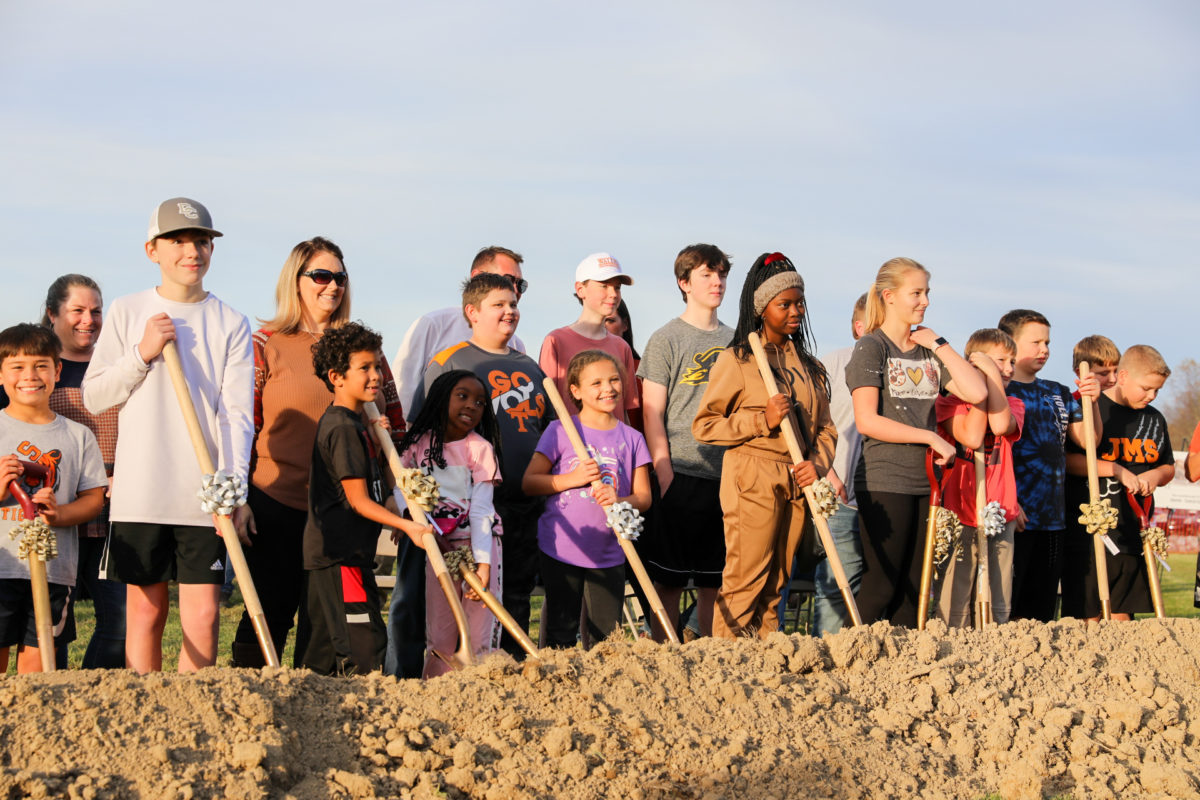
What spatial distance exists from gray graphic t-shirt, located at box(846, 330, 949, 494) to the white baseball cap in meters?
1.53

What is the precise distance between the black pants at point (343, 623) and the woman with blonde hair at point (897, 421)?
2.72m

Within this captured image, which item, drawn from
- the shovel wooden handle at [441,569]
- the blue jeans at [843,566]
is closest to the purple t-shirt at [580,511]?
the shovel wooden handle at [441,569]

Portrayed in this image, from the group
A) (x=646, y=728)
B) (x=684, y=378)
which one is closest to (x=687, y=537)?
(x=684, y=378)

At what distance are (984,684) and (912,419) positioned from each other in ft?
5.98

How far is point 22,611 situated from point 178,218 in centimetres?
191

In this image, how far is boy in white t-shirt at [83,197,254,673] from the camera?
5.04m

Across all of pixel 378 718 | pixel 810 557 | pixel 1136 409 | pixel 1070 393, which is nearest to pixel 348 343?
pixel 378 718

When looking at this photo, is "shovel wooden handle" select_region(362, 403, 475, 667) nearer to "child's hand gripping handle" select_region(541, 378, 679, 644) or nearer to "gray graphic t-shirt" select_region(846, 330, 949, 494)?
"child's hand gripping handle" select_region(541, 378, 679, 644)

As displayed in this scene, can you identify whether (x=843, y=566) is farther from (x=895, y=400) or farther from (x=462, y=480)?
(x=462, y=480)

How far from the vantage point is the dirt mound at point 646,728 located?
3.59 meters

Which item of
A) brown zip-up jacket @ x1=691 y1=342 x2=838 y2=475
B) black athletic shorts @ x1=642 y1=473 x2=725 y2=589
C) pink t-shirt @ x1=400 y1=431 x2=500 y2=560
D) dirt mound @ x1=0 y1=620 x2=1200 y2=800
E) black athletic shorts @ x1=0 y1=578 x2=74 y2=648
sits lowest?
dirt mound @ x1=0 y1=620 x2=1200 y2=800

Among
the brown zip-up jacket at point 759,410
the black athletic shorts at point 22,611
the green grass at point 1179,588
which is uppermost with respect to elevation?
the brown zip-up jacket at point 759,410

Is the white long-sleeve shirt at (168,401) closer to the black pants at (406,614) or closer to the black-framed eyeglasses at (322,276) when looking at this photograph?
the black-framed eyeglasses at (322,276)

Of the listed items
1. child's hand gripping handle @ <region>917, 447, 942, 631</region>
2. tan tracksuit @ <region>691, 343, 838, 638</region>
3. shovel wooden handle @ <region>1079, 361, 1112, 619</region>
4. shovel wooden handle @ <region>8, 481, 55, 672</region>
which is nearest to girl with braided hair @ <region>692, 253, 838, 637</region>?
tan tracksuit @ <region>691, 343, 838, 638</region>
